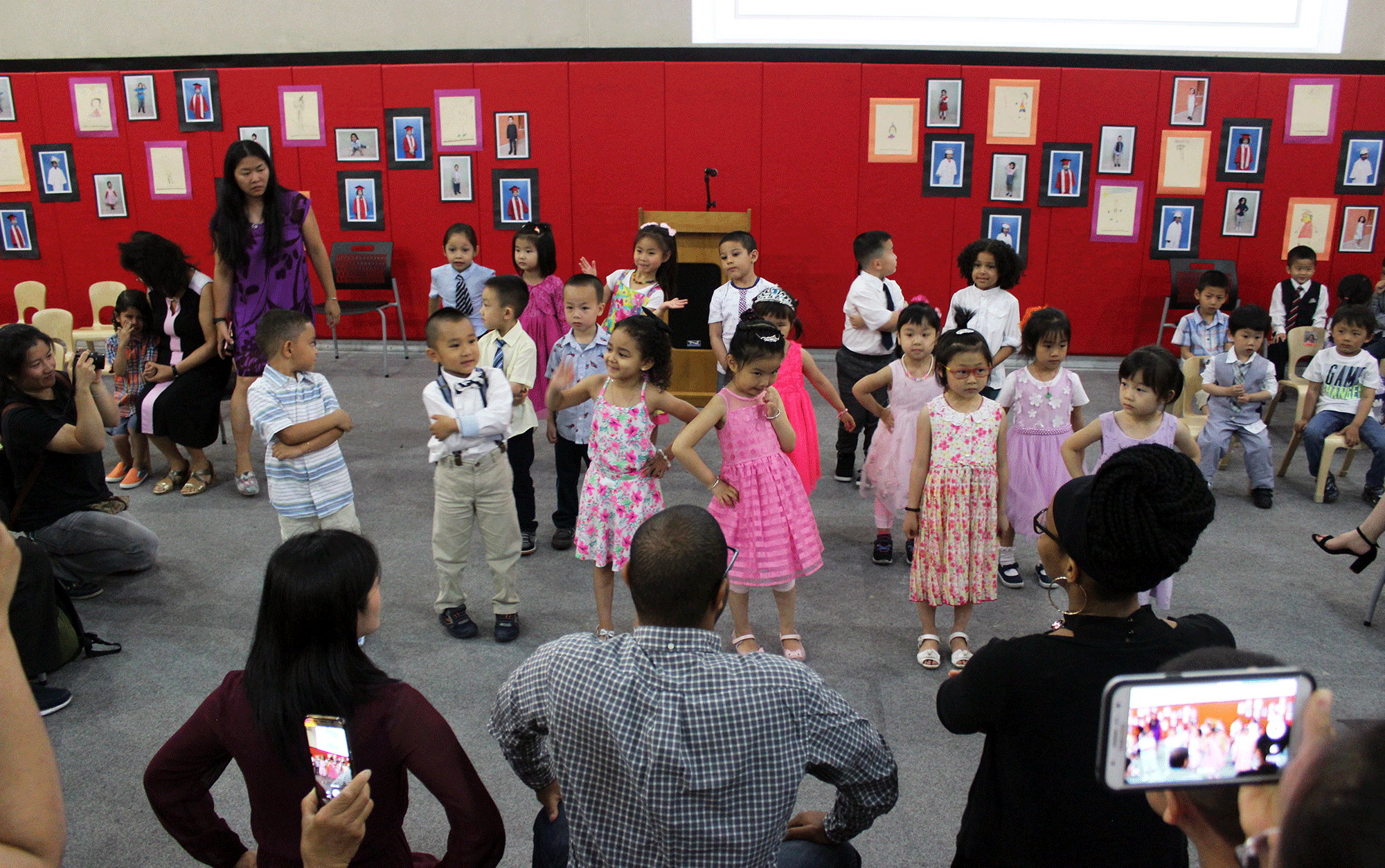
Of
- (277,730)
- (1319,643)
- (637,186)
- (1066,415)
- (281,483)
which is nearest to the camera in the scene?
(277,730)

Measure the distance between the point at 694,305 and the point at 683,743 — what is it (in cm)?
540

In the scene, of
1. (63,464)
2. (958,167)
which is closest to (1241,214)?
(958,167)

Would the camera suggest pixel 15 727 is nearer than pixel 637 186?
Yes

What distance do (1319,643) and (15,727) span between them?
156 inches

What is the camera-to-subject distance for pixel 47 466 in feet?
11.9

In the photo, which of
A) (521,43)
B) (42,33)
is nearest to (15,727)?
(521,43)

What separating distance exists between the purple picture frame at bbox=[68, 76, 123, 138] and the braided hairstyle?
31.0 ft

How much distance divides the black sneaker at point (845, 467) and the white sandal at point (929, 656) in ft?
6.42

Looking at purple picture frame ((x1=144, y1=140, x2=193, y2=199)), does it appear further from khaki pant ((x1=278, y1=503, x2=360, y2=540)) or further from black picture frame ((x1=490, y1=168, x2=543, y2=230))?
khaki pant ((x1=278, y1=503, x2=360, y2=540))

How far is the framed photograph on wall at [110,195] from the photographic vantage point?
856 cm

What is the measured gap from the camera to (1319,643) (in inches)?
137

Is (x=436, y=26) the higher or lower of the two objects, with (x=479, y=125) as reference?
higher

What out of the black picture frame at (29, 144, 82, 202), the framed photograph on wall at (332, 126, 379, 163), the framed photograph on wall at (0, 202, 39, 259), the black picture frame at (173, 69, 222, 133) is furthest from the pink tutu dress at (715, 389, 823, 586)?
the framed photograph on wall at (0, 202, 39, 259)

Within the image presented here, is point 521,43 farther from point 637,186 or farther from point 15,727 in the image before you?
point 15,727
